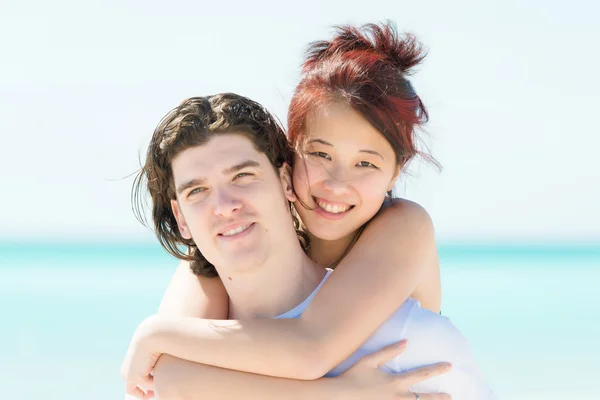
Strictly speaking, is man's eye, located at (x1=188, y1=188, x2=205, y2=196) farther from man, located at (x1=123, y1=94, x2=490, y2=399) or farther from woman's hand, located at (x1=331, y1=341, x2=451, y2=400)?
woman's hand, located at (x1=331, y1=341, x2=451, y2=400)

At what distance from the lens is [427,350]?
3043mm

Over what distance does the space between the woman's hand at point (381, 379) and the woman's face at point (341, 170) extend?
0.66 metres

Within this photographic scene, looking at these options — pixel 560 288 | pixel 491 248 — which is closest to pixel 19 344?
pixel 560 288

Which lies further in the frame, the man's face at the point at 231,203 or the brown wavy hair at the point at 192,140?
the brown wavy hair at the point at 192,140

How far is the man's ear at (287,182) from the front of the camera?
3365mm

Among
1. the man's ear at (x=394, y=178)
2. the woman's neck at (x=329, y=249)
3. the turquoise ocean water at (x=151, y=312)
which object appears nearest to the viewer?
the man's ear at (x=394, y=178)

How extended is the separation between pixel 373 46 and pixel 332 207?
815 mm

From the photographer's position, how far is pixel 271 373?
9.39ft

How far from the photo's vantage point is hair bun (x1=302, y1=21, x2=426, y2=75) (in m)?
3.61

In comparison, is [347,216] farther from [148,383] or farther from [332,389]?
[148,383]

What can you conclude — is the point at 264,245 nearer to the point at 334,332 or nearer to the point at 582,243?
the point at 334,332

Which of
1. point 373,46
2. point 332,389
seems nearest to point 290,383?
point 332,389

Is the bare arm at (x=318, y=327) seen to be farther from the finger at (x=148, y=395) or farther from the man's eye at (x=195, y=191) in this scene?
the man's eye at (x=195, y=191)

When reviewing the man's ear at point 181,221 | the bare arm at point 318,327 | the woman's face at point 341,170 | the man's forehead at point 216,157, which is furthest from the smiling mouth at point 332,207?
the man's ear at point 181,221
